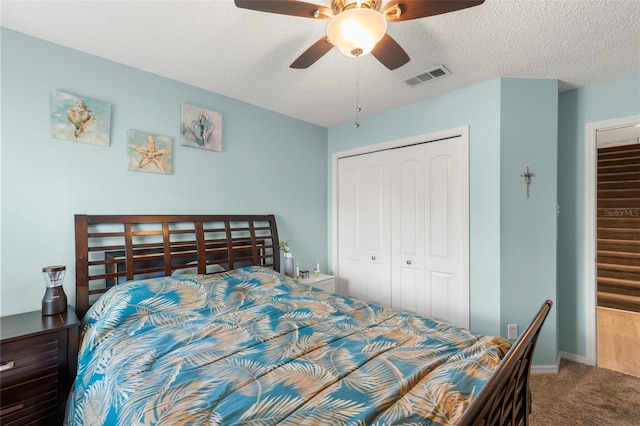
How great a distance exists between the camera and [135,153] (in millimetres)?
2418

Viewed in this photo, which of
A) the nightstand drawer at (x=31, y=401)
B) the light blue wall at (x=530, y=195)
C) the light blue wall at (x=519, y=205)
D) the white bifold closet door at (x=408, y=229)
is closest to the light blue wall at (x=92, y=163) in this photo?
the nightstand drawer at (x=31, y=401)

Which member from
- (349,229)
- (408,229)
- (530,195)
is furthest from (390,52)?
(349,229)

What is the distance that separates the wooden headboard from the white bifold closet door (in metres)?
1.23

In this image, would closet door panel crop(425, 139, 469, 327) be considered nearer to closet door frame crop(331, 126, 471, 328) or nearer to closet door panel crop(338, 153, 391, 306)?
closet door frame crop(331, 126, 471, 328)

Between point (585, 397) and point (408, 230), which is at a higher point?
point (408, 230)

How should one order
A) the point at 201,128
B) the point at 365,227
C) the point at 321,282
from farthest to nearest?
the point at 365,227 → the point at 321,282 → the point at 201,128

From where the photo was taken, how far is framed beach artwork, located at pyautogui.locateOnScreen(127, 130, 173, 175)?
2402mm

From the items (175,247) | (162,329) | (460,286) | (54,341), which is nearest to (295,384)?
(162,329)

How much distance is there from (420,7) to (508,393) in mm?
1614

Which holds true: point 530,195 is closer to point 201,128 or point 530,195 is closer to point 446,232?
point 446,232

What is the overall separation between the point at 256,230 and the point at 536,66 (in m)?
2.83

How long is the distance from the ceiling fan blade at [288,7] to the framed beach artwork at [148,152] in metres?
1.56

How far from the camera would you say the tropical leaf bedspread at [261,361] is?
1.04m

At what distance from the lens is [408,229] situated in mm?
3219
